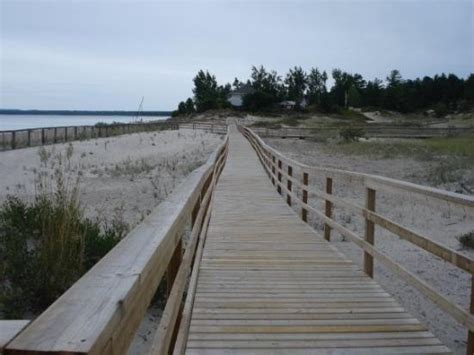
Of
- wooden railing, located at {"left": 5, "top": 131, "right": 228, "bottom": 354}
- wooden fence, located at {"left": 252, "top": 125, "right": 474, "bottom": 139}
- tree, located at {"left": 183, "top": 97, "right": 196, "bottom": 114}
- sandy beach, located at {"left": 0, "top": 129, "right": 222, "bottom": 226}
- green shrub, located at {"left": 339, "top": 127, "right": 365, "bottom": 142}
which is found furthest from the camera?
tree, located at {"left": 183, "top": 97, "right": 196, "bottom": 114}

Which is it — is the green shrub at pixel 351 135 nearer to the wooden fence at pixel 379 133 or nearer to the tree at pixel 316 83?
the wooden fence at pixel 379 133

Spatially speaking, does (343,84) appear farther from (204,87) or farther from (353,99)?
(204,87)

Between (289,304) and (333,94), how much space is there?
115m

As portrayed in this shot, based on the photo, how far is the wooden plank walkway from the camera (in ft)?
10.7

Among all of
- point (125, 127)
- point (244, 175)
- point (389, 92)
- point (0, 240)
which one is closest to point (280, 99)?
point (389, 92)

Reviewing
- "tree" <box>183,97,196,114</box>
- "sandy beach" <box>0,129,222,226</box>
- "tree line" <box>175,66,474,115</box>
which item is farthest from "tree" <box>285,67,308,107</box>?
"sandy beach" <box>0,129,222,226</box>

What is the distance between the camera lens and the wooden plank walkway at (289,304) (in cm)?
327

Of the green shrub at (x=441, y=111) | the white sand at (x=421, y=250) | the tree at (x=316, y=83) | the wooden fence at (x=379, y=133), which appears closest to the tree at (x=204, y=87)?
the tree at (x=316, y=83)

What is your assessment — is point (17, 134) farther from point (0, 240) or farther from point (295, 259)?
point (295, 259)

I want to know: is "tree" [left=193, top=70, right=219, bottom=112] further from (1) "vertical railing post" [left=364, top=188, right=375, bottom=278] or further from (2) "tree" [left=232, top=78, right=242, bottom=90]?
(1) "vertical railing post" [left=364, top=188, right=375, bottom=278]

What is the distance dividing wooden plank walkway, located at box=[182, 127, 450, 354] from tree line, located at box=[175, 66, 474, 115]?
86.2 m

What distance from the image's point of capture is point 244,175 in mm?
14680

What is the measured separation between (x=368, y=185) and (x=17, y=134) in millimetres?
25758

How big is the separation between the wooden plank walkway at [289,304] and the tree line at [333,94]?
86.2 metres
